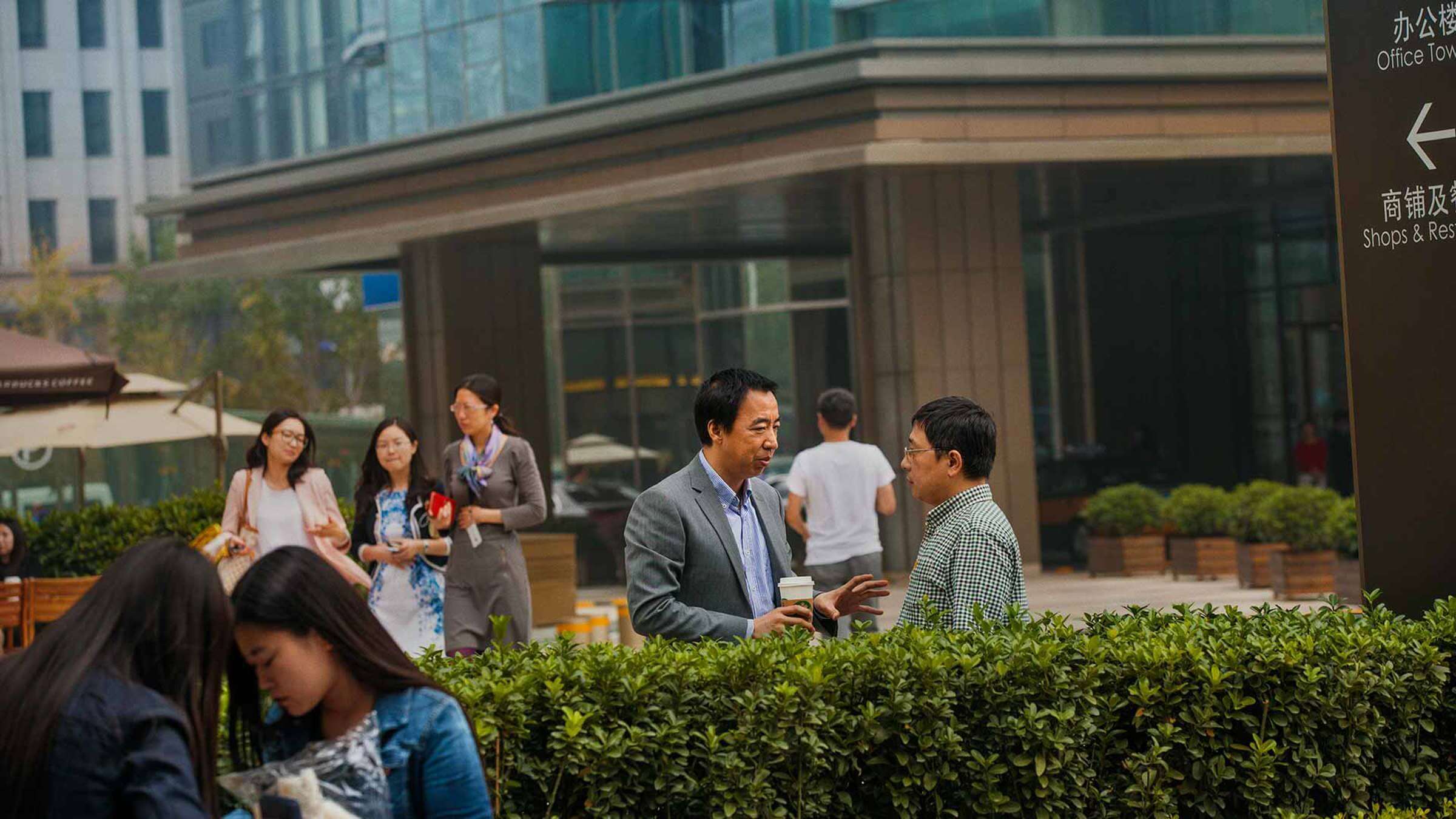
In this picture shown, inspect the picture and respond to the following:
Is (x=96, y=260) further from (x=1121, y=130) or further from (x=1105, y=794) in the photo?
(x=1105, y=794)

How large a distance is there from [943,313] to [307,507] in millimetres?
11141

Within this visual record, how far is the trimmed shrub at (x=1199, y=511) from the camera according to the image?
18.0 m

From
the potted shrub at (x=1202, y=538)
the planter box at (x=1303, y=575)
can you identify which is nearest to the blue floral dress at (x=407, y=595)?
the planter box at (x=1303, y=575)

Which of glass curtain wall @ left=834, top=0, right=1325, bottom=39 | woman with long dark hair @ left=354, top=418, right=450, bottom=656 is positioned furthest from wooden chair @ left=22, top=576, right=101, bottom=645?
glass curtain wall @ left=834, top=0, right=1325, bottom=39

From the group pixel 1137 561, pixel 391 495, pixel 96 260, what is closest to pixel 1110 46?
pixel 1137 561

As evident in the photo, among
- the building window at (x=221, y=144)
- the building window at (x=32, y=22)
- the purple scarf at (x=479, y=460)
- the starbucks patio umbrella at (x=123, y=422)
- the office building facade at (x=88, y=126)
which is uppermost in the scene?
the building window at (x=32, y=22)

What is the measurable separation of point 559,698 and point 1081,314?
85.1 ft

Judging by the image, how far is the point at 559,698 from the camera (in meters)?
4.55

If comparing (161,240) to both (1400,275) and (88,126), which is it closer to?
(88,126)

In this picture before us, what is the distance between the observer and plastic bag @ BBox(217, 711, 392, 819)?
9.80ft

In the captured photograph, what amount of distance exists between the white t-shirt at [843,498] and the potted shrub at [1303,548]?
21.3ft

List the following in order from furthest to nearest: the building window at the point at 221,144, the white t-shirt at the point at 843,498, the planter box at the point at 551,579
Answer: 1. the building window at the point at 221,144
2. the planter box at the point at 551,579
3. the white t-shirt at the point at 843,498

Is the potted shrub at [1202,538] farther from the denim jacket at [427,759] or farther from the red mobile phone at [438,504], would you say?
the denim jacket at [427,759]

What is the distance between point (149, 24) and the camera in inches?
2365
